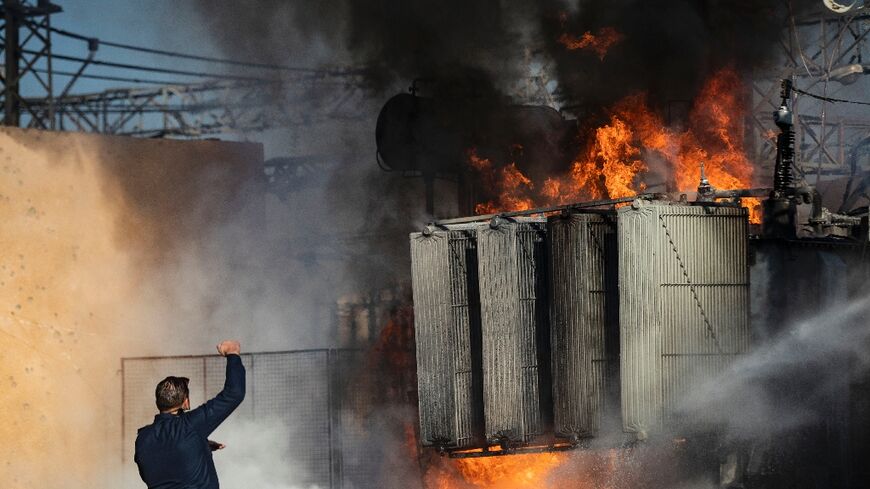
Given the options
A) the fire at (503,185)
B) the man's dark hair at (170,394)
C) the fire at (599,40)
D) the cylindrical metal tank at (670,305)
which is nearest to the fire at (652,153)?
the fire at (503,185)

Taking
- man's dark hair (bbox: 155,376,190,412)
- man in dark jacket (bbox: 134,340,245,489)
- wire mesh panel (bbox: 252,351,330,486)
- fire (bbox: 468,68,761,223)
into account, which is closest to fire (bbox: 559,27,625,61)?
fire (bbox: 468,68,761,223)

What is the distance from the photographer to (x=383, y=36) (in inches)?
952

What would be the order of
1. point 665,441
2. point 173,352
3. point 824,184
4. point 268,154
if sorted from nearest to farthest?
point 665,441 → point 173,352 → point 268,154 → point 824,184

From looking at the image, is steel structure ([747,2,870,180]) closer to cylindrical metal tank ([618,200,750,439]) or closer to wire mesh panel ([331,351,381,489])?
cylindrical metal tank ([618,200,750,439])

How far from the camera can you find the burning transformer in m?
13.5

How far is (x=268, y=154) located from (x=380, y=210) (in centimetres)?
486

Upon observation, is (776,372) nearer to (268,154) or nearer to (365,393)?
(365,393)

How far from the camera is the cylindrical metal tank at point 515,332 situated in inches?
568

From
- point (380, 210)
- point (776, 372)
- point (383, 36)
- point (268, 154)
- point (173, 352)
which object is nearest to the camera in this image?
point (776, 372)

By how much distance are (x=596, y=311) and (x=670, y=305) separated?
1.03 meters

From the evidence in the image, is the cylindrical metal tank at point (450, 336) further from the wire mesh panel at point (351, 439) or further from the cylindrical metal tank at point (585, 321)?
the wire mesh panel at point (351, 439)

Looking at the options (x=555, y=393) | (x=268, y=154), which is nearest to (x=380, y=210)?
(x=268, y=154)

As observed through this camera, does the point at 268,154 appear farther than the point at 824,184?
No

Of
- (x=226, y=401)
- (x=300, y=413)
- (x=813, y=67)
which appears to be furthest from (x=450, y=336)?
(x=813, y=67)
